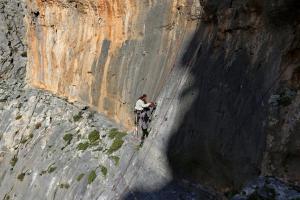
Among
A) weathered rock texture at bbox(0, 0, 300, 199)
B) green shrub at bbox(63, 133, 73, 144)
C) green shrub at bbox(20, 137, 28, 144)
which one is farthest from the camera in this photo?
green shrub at bbox(20, 137, 28, 144)

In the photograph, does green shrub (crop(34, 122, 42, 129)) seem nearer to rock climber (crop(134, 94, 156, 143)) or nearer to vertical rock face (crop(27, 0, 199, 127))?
vertical rock face (crop(27, 0, 199, 127))

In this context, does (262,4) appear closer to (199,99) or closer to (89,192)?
(199,99)

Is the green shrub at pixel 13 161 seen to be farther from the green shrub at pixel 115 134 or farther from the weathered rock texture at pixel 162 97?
the green shrub at pixel 115 134

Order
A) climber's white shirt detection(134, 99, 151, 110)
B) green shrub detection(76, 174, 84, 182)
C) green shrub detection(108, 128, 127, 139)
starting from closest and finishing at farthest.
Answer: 1. climber's white shirt detection(134, 99, 151, 110)
2. green shrub detection(76, 174, 84, 182)
3. green shrub detection(108, 128, 127, 139)

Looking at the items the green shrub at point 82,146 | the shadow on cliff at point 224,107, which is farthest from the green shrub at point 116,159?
the green shrub at point 82,146

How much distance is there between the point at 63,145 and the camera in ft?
73.7

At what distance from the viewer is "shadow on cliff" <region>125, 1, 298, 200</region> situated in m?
11.9

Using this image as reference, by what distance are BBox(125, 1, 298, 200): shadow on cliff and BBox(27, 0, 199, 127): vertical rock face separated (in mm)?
2802

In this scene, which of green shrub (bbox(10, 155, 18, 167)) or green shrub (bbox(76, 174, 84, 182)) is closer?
green shrub (bbox(76, 174, 84, 182))

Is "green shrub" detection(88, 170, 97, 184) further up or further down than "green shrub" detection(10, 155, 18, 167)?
further up

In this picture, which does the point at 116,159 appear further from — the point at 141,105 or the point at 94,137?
the point at 94,137

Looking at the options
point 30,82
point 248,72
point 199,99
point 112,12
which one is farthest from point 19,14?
point 248,72

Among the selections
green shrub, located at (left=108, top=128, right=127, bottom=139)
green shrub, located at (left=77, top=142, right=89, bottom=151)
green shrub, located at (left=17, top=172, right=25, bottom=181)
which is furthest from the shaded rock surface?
green shrub, located at (left=17, top=172, right=25, bottom=181)

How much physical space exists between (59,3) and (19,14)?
608cm
